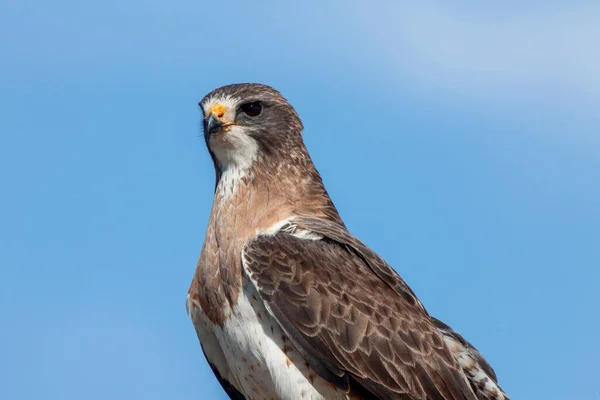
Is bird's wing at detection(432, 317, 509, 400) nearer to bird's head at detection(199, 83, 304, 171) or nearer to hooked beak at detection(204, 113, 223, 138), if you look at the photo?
bird's head at detection(199, 83, 304, 171)

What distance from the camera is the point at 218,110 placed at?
939 cm

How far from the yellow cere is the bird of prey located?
0.01 m

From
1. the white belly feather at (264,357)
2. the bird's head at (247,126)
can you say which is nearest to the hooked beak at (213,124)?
the bird's head at (247,126)

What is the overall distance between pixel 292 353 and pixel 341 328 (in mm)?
436

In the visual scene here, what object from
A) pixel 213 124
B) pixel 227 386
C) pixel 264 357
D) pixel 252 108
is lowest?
pixel 264 357

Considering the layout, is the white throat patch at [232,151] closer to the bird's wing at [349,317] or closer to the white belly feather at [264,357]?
the bird's wing at [349,317]

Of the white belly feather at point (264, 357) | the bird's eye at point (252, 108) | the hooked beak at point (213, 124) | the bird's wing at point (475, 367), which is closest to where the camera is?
the white belly feather at point (264, 357)

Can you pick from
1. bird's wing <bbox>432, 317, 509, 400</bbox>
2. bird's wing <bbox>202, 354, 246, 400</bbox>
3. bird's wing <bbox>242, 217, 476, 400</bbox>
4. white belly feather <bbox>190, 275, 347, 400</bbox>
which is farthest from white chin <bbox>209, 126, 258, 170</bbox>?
bird's wing <bbox>432, 317, 509, 400</bbox>

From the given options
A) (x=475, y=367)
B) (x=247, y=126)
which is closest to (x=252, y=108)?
(x=247, y=126)

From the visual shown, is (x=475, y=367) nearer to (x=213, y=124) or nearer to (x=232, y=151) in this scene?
(x=232, y=151)

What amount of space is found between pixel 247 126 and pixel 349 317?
2058 millimetres

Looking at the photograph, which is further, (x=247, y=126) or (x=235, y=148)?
(x=247, y=126)

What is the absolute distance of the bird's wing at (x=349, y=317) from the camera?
8234 millimetres

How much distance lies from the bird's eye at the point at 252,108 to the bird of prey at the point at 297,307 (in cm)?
9
